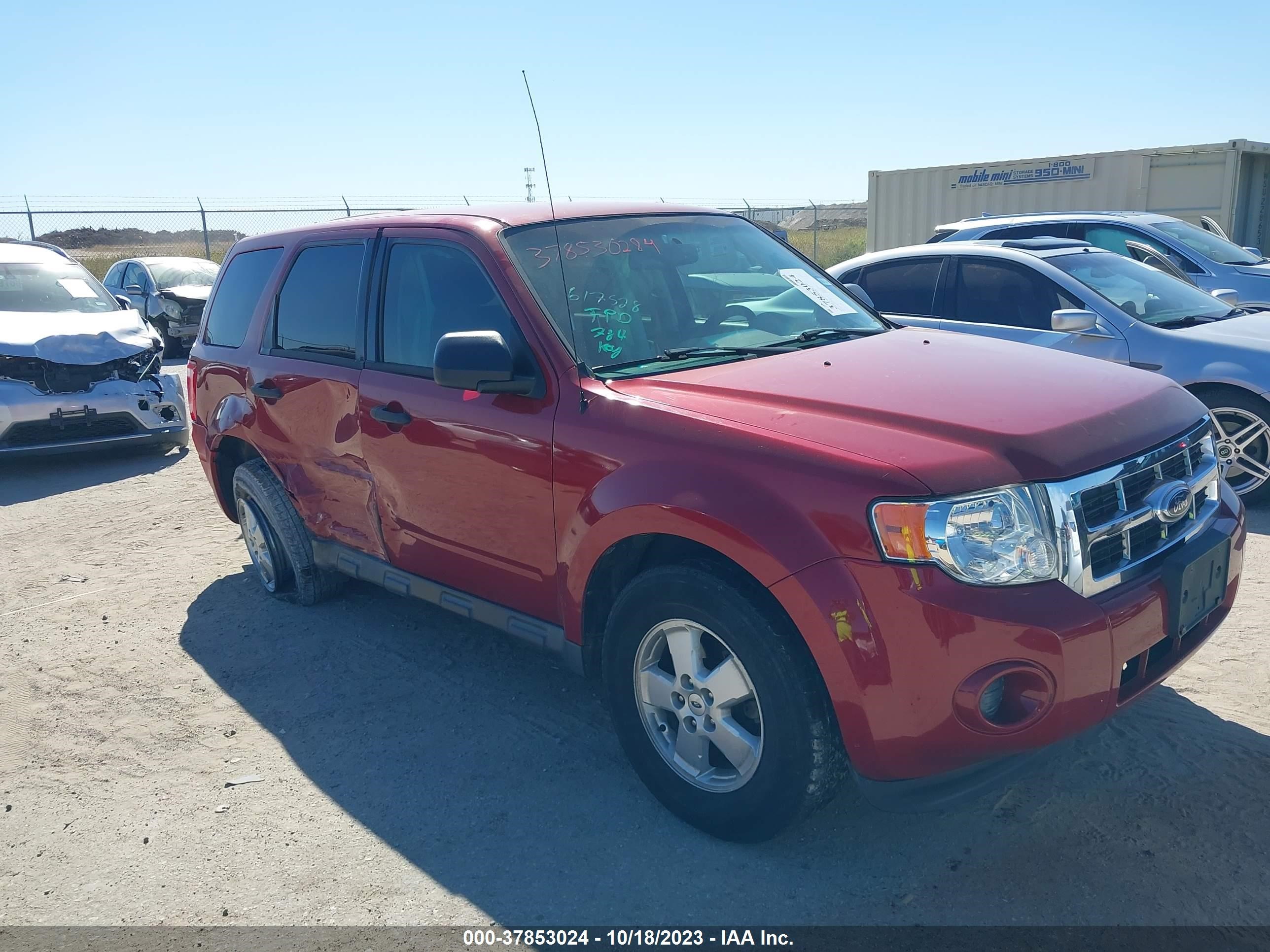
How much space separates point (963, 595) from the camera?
2477 mm

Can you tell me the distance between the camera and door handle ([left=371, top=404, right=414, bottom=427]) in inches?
155

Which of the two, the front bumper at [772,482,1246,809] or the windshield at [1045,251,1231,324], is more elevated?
the windshield at [1045,251,1231,324]

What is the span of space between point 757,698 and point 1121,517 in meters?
1.10

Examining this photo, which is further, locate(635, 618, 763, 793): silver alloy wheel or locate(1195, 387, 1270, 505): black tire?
locate(1195, 387, 1270, 505): black tire

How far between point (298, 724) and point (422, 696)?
0.50m

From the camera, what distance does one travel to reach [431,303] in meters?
3.97

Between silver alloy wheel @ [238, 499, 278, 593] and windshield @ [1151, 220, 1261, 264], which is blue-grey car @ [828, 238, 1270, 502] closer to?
windshield @ [1151, 220, 1261, 264]

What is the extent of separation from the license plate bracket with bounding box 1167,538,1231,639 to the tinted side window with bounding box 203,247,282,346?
4178mm

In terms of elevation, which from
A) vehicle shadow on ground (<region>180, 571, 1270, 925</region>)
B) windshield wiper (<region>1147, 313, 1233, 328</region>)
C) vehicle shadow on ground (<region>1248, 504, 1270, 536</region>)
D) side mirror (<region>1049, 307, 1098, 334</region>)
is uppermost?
side mirror (<region>1049, 307, 1098, 334</region>)

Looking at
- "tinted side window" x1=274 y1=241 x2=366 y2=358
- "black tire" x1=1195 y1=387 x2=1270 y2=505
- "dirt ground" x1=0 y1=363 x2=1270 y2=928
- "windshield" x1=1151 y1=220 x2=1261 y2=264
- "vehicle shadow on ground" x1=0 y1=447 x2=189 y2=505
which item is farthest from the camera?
"windshield" x1=1151 y1=220 x2=1261 y2=264

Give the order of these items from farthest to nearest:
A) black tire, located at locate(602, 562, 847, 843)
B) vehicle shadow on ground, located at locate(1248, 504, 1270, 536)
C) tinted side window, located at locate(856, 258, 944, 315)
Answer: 1. tinted side window, located at locate(856, 258, 944, 315)
2. vehicle shadow on ground, located at locate(1248, 504, 1270, 536)
3. black tire, located at locate(602, 562, 847, 843)

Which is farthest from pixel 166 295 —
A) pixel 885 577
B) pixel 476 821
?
pixel 885 577

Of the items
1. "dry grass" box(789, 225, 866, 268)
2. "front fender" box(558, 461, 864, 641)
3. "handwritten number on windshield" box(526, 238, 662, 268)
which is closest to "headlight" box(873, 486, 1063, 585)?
"front fender" box(558, 461, 864, 641)

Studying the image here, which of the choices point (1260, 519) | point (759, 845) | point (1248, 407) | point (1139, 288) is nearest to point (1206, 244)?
point (1139, 288)
